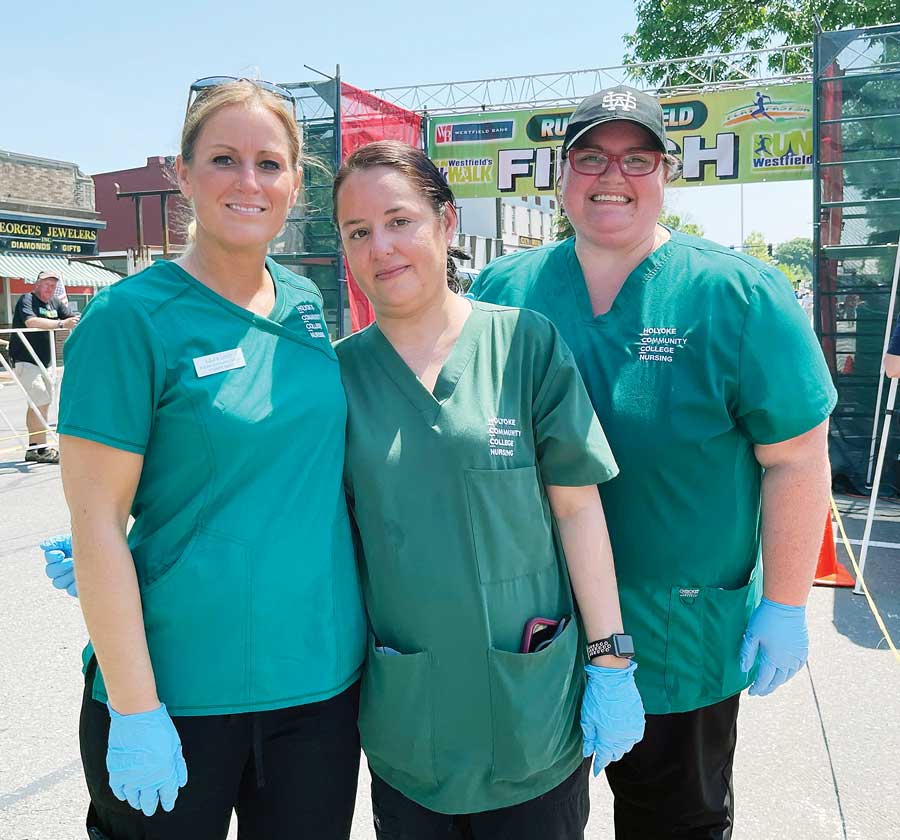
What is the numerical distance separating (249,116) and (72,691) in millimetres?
2824

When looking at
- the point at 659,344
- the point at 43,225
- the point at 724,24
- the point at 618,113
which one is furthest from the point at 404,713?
the point at 43,225

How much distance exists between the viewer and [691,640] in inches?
74.0

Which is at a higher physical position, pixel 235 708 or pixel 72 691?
pixel 235 708

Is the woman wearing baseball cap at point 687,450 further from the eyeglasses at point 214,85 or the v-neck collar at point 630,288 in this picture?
the eyeglasses at point 214,85

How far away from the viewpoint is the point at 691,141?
34.4 feet

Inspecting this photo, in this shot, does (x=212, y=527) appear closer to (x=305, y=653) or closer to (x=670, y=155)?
(x=305, y=653)

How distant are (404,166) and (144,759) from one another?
49.6 inches

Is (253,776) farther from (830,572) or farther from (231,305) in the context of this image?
(830,572)

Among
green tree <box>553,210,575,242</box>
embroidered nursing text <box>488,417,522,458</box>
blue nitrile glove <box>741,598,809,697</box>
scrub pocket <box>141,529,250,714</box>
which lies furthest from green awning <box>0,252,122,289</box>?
blue nitrile glove <box>741,598,809,697</box>

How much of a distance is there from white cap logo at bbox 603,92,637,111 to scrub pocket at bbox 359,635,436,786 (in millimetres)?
1301

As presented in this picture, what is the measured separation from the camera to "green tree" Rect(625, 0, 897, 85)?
13122mm

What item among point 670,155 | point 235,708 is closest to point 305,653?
point 235,708

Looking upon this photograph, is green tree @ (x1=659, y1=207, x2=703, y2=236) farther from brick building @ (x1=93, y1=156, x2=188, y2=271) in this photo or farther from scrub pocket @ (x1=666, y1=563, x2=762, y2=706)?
brick building @ (x1=93, y1=156, x2=188, y2=271)

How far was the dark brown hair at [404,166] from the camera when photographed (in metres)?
1.71
